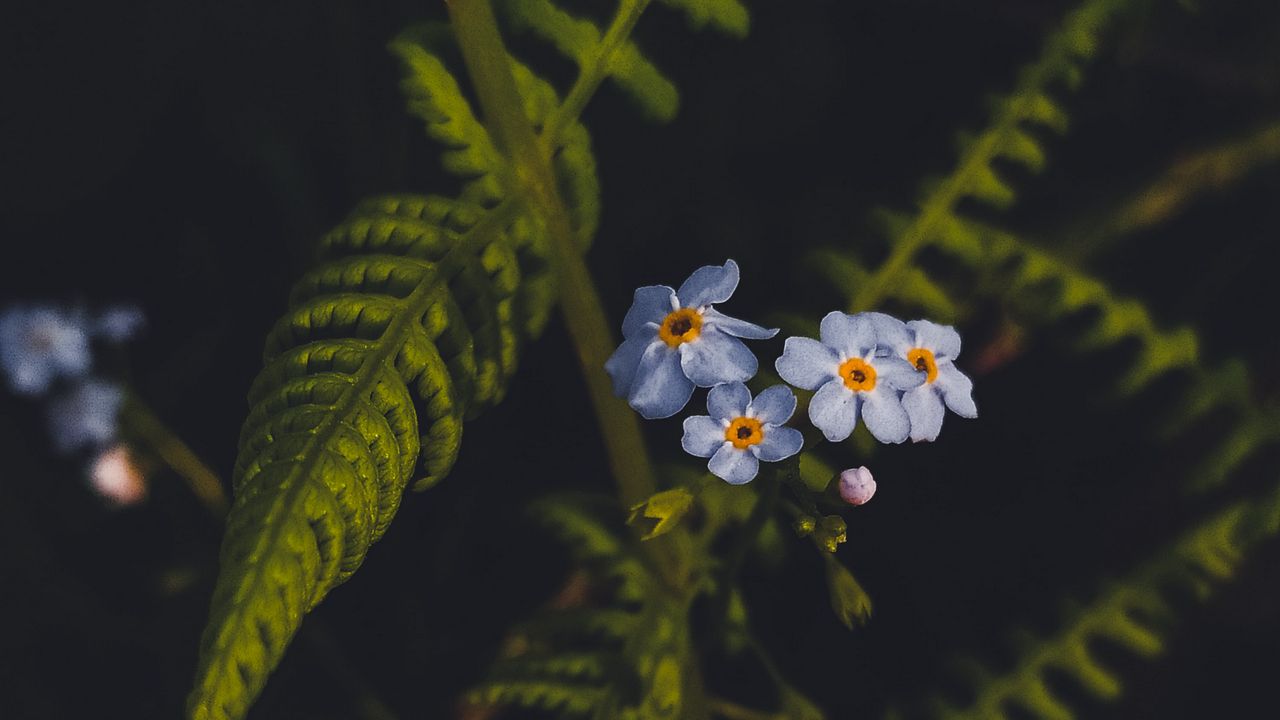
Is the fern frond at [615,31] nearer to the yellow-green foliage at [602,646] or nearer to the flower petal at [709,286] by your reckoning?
the flower petal at [709,286]

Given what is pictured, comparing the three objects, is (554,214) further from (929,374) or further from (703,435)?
(929,374)

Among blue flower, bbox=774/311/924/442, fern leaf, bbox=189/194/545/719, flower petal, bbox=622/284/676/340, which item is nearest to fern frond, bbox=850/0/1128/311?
blue flower, bbox=774/311/924/442

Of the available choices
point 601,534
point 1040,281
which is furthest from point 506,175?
point 1040,281

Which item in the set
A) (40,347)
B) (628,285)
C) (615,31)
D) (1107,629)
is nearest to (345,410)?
(615,31)

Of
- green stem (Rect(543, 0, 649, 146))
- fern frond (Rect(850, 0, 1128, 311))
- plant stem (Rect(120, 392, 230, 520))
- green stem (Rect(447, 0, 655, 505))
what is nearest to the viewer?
green stem (Rect(447, 0, 655, 505))

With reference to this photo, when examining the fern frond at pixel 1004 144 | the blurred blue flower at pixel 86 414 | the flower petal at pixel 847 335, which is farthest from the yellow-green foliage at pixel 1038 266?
the blurred blue flower at pixel 86 414

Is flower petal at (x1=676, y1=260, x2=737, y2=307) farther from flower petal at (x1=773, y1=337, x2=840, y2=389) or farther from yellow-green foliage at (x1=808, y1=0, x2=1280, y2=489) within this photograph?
yellow-green foliage at (x1=808, y1=0, x2=1280, y2=489)
